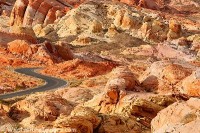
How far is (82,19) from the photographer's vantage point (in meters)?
134

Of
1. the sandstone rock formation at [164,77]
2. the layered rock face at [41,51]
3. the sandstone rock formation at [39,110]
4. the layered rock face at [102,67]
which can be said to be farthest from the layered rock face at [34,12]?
the sandstone rock formation at [39,110]

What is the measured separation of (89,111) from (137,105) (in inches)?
232

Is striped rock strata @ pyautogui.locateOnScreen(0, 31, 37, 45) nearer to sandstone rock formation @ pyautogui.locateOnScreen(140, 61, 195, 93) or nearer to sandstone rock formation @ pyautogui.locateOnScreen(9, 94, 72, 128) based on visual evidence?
sandstone rock formation @ pyautogui.locateOnScreen(140, 61, 195, 93)

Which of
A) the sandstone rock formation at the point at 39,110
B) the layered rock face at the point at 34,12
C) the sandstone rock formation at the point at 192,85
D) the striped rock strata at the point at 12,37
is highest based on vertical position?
the sandstone rock formation at the point at 192,85

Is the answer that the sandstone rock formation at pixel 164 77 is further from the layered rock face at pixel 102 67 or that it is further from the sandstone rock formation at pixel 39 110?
the sandstone rock formation at pixel 39 110

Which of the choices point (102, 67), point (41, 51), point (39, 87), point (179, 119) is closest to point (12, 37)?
point (41, 51)

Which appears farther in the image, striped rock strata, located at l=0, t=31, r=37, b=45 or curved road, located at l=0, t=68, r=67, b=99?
striped rock strata, located at l=0, t=31, r=37, b=45

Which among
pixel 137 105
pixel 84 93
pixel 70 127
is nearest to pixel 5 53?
pixel 84 93

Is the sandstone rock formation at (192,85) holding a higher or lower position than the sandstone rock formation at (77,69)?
higher

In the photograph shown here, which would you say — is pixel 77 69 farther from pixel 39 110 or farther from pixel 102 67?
pixel 39 110

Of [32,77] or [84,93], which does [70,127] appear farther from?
[32,77]

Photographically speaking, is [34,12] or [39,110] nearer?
[39,110]

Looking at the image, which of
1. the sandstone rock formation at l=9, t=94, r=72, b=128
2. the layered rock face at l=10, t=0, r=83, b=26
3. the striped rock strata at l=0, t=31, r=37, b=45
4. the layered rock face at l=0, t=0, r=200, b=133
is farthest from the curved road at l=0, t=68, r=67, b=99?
the layered rock face at l=10, t=0, r=83, b=26

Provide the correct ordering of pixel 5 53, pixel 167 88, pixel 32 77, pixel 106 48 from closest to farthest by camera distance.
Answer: pixel 167 88 < pixel 32 77 < pixel 5 53 < pixel 106 48
